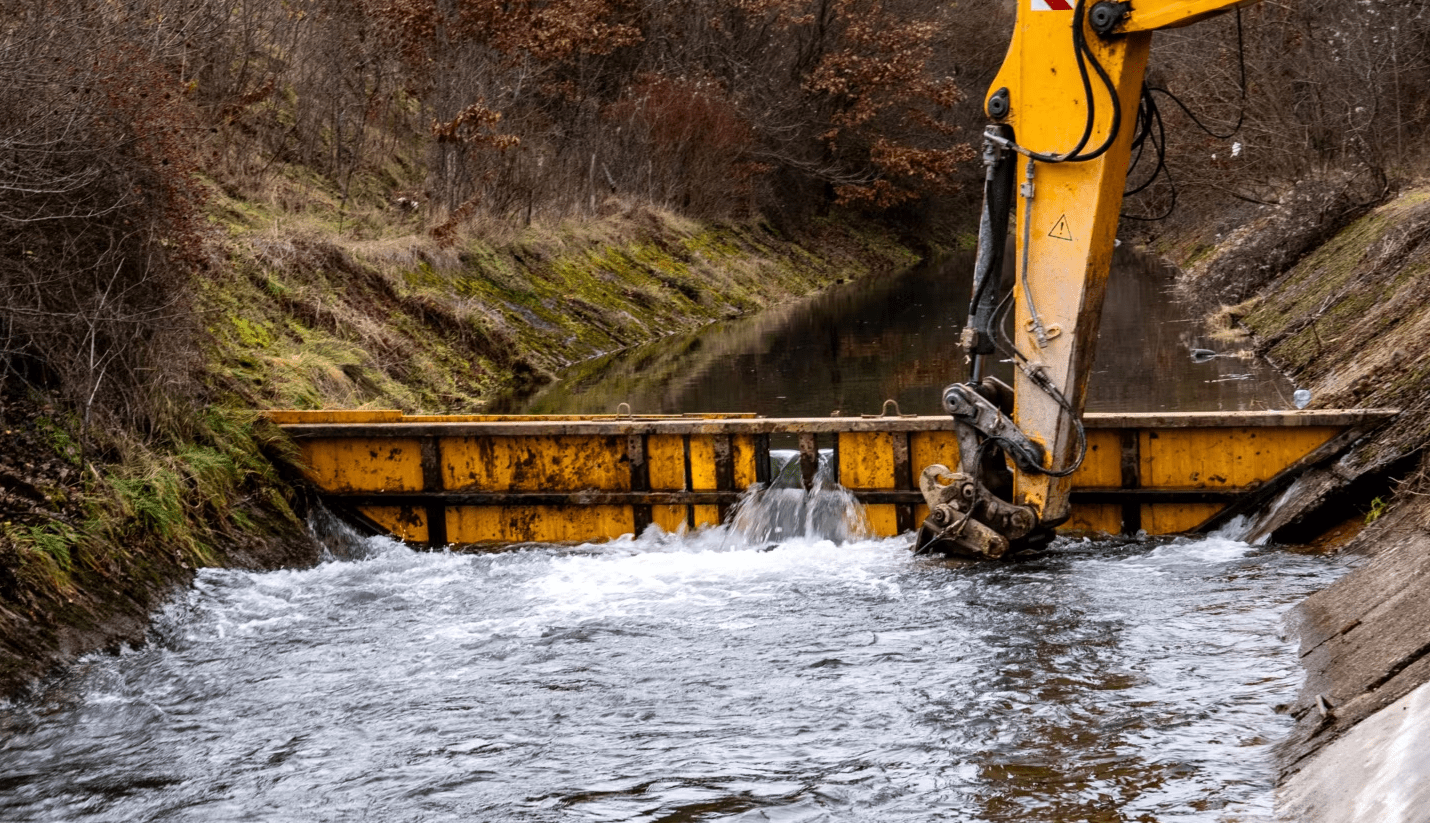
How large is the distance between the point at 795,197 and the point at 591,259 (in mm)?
20195

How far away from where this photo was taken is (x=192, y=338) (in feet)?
40.8

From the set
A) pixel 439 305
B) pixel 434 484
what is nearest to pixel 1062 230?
pixel 434 484

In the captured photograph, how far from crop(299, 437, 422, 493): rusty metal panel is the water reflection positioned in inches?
201

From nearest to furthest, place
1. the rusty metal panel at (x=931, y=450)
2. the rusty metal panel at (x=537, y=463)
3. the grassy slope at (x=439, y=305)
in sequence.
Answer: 1. the rusty metal panel at (x=931, y=450)
2. the rusty metal panel at (x=537, y=463)
3. the grassy slope at (x=439, y=305)

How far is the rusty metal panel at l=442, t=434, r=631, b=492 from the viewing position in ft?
41.0

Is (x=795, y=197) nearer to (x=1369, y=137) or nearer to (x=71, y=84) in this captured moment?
(x=1369, y=137)

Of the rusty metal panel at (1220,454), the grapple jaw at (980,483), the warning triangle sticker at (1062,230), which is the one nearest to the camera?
the warning triangle sticker at (1062,230)

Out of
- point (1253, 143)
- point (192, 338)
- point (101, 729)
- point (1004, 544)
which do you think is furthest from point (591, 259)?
point (101, 729)

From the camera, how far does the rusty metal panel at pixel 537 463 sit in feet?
41.0

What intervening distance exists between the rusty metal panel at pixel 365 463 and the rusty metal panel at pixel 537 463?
0.31 m

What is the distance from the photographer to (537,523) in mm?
12641

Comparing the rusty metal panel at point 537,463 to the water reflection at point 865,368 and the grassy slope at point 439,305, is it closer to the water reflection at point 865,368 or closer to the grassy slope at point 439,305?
the grassy slope at point 439,305

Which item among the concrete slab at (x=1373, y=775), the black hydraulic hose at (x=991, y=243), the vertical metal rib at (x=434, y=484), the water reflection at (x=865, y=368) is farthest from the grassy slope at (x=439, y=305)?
the concrete slab at (x=1373, y=775)

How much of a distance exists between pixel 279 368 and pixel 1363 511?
10327mm
